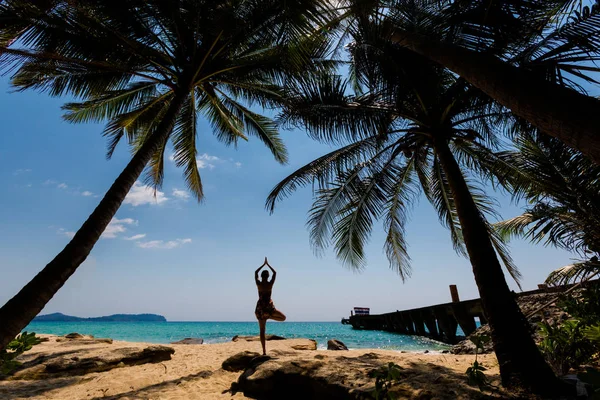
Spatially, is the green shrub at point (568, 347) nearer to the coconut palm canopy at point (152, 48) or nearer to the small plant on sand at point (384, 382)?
the small plant on sand at point (384, 382)

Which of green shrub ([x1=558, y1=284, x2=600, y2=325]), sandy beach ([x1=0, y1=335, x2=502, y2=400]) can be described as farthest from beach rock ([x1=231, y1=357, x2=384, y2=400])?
green shrub ([x1=558, y1=284, x2=600, y2=325])

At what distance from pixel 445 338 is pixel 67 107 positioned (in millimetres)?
20280

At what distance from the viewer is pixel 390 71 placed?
494cm

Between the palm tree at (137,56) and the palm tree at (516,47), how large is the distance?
1494 millimetres

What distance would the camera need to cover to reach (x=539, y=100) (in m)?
2.42

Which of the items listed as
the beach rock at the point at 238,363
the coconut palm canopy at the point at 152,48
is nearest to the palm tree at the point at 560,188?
the coconut palm canopy at the point at 152,48

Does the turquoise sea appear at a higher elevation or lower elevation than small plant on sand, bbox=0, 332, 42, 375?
higher

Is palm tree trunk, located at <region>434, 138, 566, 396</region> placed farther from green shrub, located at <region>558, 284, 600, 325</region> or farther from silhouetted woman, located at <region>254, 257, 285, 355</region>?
silhouetted woman, located at <region>254, 257, 285, 355</region>

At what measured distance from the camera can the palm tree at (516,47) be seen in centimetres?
226

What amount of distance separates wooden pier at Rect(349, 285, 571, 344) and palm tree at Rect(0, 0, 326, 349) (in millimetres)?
7862

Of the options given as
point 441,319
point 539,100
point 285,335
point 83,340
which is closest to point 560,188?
point 539,100

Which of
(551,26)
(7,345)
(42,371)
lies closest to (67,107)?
(42,371)

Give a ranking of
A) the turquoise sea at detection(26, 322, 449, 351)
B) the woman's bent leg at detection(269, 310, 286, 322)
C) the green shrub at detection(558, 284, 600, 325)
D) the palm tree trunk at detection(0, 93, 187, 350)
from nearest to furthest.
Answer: the palm tree trunk at detection(0, 93, 187, 350), the green shrub at detection(558, 284, 600, 325), the woman's bent leg at detection(269, 310, 286, 322), the turquoise sea at detection(26, 322, 449, 351)

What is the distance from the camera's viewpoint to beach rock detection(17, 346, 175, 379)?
605cm
